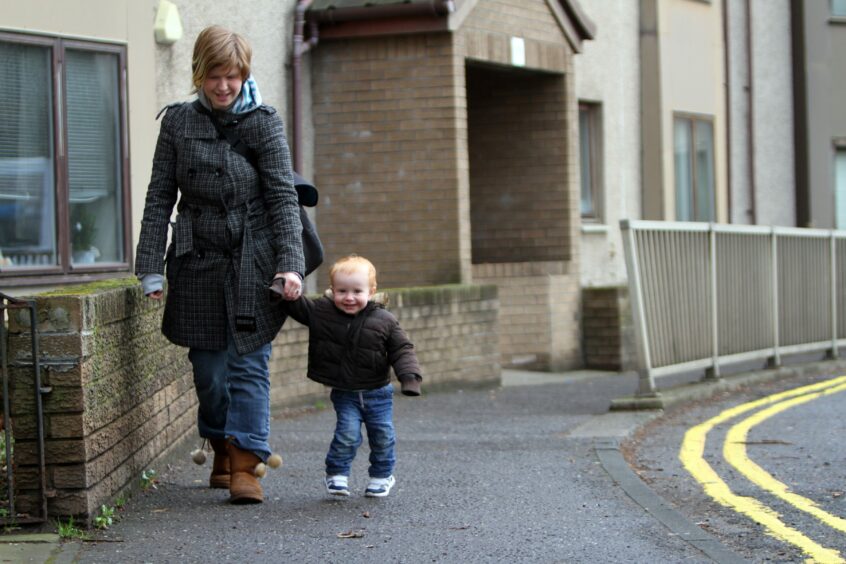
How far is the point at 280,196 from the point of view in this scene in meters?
6.48

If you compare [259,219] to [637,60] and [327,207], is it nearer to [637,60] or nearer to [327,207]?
[327,207]

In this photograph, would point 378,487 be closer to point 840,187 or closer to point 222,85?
point 222,85

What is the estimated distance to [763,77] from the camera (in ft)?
74.8

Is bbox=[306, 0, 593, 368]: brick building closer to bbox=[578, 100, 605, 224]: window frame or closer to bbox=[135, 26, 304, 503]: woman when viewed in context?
bbox=[578, 100, 605, 224]: window frame

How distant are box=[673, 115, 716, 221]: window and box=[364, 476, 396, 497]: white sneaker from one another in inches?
542

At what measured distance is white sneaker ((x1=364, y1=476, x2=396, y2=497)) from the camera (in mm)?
6949

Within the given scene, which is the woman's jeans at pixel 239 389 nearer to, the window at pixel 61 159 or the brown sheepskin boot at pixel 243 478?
the brown sheepskin boot at pixel 243 478

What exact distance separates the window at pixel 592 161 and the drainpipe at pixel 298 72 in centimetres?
574

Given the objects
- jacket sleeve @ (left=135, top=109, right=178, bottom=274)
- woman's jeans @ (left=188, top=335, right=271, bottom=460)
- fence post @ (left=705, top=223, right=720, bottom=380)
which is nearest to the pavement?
woman's jeans @ (left=188, top=335, right=271, bottom=460)

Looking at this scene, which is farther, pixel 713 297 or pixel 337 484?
pixel 713 297

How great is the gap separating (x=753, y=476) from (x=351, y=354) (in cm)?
253

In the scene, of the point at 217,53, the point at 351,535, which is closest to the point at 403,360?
the point at 351,535

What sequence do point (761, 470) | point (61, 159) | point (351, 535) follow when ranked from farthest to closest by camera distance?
point (61, 159) → point (761, 470) → point (351, 535)

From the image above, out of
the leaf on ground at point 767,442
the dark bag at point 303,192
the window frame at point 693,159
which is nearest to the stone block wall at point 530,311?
the window frame at point 693,159
